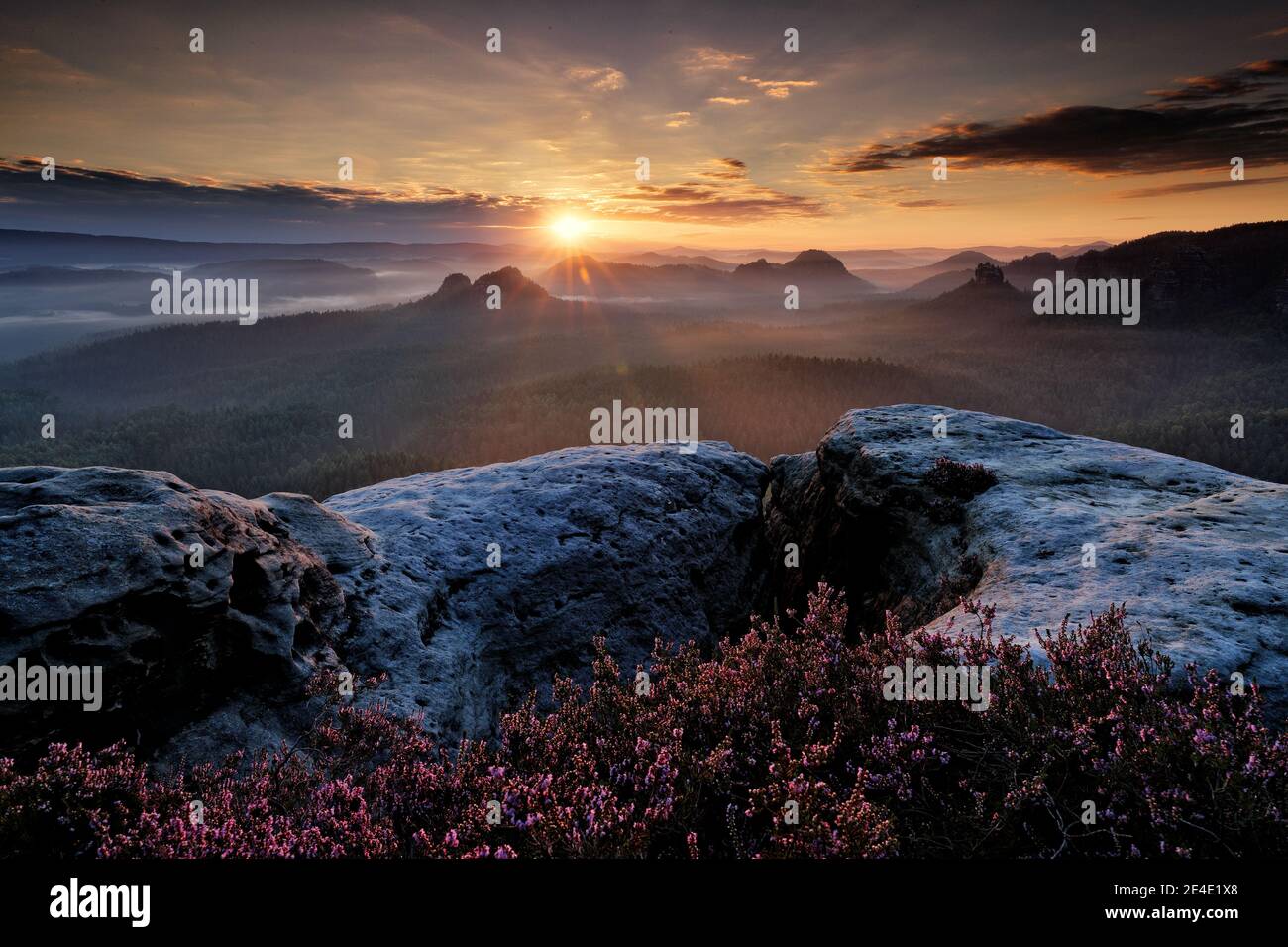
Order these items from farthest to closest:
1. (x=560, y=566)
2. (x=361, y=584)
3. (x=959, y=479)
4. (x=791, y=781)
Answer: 1. (x=560, y=566)
2. (x=959, y=479)
3. (x=361, y=584)
4. (x=791, y=781)

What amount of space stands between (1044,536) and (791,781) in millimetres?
6686

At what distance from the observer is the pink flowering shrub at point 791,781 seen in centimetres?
328

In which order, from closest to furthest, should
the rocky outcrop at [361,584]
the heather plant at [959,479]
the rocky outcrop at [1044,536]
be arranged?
the rocky outcrop at [361,584], the rocky outcrop at [1044,536], the heather plant at [959,479]

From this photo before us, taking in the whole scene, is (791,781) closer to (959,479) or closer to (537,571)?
(537,571)

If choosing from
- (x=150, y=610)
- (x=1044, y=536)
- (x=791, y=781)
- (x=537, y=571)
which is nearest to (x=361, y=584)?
(x=537, y=571)

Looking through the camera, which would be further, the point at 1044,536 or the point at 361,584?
the point at 361,584

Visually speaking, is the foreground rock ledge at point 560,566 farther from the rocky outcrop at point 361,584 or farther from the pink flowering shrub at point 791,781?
the pink flowering shrub at point 791,781

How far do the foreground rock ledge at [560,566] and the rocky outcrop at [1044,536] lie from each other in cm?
4

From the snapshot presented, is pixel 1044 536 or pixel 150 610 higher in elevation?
pixel 1044 536

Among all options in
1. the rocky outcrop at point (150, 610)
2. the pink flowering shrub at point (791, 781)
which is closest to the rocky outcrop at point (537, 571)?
the rocky outcrop at point (150, 610)

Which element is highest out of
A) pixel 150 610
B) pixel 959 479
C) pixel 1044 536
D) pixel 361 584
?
pixel 959 479

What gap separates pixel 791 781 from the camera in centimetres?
344

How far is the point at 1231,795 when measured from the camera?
3164mm
